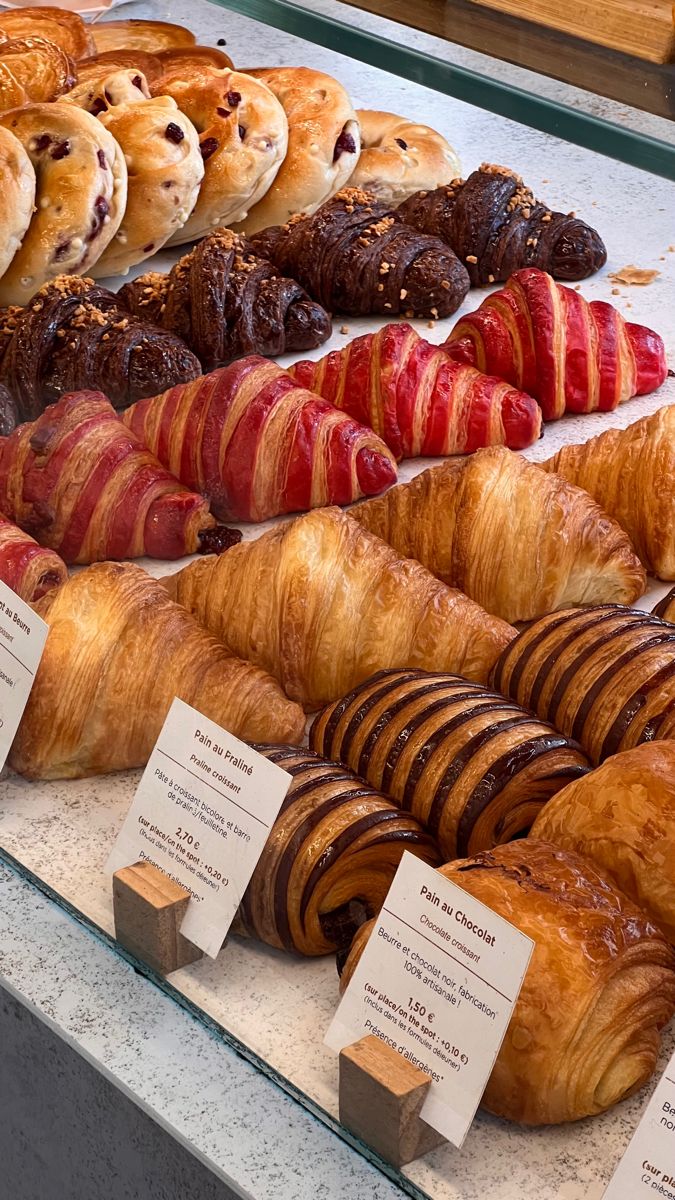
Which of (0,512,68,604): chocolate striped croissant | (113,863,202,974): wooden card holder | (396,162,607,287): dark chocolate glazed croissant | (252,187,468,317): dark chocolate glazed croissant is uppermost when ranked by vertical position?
(396,162,607,287): dark chocolate glazed croissant

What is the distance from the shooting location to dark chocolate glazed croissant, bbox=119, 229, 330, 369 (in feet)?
7.90

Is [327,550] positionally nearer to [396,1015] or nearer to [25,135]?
[396,1015]

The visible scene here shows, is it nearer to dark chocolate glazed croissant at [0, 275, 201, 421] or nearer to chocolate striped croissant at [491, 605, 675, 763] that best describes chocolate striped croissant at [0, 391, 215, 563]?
dark chocolate glazed croissant at [0, 275, 201, 421]

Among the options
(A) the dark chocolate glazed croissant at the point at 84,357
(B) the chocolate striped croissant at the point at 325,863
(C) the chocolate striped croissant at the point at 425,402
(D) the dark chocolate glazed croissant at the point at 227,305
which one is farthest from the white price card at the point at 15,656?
(D) the dark chocolate glazed croissant at the point at 227,305

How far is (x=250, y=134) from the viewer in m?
2.71

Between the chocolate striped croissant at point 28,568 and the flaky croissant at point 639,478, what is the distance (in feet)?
2.21

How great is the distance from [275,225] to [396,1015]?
183cm

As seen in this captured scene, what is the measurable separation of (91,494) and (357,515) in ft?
1.10

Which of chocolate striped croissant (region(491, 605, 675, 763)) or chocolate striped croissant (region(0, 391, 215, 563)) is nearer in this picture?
chocolate striped croissant (region(491, 605, 675, 763))

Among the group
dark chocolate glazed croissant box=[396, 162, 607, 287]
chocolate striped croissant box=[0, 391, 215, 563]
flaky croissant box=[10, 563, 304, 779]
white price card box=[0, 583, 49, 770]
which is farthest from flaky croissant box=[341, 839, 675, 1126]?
dark chocolate glazed croissant box=[396, 162, 607, 287]

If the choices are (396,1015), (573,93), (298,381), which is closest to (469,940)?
(396,1015)

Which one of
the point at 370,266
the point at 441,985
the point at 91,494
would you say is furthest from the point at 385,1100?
the point at 370,266

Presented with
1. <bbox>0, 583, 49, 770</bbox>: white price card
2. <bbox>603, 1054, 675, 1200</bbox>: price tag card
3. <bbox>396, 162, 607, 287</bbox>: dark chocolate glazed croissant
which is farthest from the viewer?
<bbox>396, 162, 607, 287</bbox>: dark chocolate glazed croissant

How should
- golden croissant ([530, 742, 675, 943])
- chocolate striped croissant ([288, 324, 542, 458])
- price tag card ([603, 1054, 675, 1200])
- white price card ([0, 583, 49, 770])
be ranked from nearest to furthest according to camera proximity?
price tag card ([603, 1054, 675, 1200]) → golden croissant ([530, 742, 675, 943]) → white price card ([0, 583, 49, 770]) → chocolate striped croissant ([288, 324, 542, 458])
